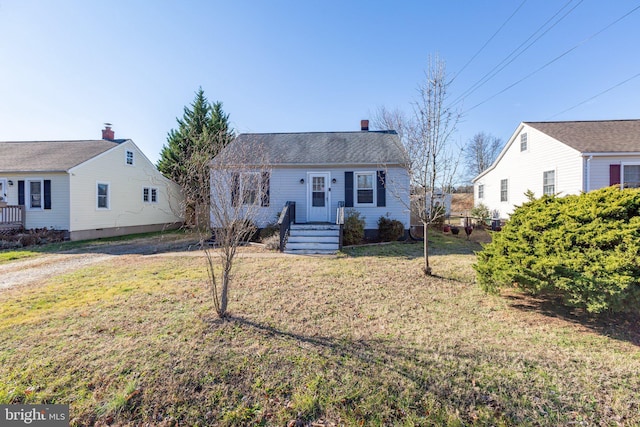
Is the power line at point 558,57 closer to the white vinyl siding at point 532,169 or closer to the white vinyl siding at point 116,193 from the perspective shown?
the white vinyl siding at point 532,169

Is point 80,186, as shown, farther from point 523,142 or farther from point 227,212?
point 523,142

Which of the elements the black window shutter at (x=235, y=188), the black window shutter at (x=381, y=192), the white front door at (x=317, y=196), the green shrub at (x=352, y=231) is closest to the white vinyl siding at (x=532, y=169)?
the black window shutter at (x=381, y=192)

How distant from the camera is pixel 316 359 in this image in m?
2.87

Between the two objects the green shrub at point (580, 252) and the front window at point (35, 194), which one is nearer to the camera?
the green shrub at point (580, 252)

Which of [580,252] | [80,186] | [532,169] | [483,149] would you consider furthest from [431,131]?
[483,149]

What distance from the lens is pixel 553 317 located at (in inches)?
158

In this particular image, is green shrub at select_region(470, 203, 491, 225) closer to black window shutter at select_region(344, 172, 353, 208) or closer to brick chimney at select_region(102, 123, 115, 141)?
black window shutter at select_region(344, 172, 353, 208)

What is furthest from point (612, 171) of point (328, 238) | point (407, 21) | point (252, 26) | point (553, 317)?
point (252, 26)

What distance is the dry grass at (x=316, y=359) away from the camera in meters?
2.22

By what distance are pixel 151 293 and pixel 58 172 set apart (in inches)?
477

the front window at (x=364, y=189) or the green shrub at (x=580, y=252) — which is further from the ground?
the front window at (x=364, y=189)

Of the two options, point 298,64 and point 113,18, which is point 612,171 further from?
point 113,18

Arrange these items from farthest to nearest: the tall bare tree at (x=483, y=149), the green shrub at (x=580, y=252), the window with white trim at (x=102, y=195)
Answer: the tall bare tree at (x=483, y=149), the window with white trim at (x=102, y=195), the green shrub at (x=580, y=252)

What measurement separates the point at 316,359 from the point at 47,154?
18.8 m
